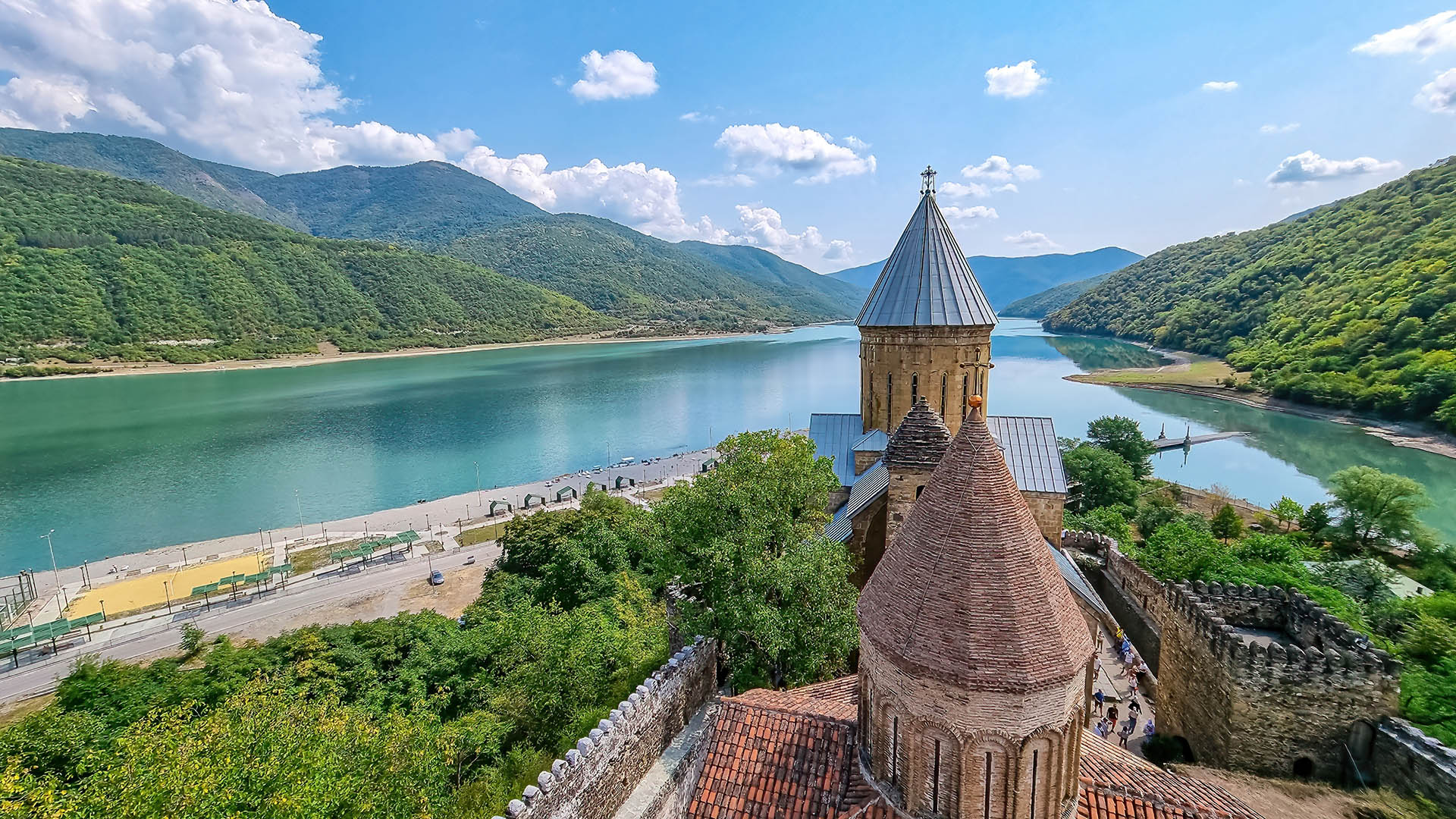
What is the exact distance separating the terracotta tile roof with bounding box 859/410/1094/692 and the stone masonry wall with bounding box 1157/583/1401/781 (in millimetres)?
7467

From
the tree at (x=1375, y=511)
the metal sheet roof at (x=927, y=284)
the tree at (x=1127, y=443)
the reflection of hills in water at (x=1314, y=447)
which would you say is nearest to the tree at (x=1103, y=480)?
the tree at (x=1127, y=443)

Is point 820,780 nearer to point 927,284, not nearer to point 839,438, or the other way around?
point 839,438

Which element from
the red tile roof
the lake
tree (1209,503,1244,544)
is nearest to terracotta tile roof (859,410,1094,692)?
the red tile roof

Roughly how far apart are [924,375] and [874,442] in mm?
2525

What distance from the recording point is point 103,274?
335 feet

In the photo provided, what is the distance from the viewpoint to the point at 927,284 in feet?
57.0

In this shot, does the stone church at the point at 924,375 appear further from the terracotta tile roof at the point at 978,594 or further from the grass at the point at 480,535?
the grass at the point at 480,535

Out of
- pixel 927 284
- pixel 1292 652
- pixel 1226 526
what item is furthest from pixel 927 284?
pixel 1226 526

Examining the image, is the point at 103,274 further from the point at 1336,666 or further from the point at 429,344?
the point at 1336,666

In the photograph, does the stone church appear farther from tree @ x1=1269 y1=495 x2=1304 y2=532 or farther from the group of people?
tree @ x1=1269 y1=495 x2=1304 y2=532

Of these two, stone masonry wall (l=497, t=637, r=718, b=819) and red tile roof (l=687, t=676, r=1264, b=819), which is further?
stone masonry wall (l=497, t=637, r=718, b=819)

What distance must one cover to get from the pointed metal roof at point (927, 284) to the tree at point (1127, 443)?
90.4ft

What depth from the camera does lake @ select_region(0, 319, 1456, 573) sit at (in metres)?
41.4

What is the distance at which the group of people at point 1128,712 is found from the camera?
13102 millimetres
